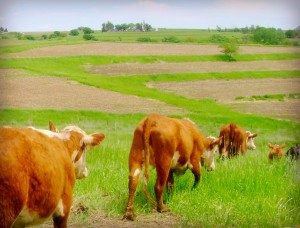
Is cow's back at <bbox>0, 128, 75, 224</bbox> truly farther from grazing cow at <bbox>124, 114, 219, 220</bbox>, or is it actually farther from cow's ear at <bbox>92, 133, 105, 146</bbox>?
grazing cow at <bbox>124, 114, 219, 220</bbox>

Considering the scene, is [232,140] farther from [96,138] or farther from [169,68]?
[96,138]

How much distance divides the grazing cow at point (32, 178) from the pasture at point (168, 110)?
3.19 feet

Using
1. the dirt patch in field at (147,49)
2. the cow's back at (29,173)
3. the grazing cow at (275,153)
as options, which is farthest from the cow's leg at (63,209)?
the grazing cow at (275,153)

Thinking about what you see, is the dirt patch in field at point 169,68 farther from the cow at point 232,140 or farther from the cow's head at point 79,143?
the cow's head at point 79,143

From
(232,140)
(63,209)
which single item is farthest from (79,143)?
(232,140)

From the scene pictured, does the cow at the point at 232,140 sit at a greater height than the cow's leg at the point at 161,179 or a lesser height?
lesser

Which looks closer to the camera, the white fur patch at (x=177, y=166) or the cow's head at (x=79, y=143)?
the cow's head at (x=79, y=143)

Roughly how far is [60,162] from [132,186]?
7.80ft

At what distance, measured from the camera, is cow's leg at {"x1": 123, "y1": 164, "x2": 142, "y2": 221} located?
636 centimetres

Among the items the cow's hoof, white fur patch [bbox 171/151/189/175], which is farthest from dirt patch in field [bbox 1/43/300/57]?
the cow's hoof

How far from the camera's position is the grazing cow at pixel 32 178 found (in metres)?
3.32

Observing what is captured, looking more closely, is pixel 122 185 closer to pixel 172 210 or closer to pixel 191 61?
pixel 172 210

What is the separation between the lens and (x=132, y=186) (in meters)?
6.50

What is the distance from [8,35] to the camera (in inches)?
88.2
